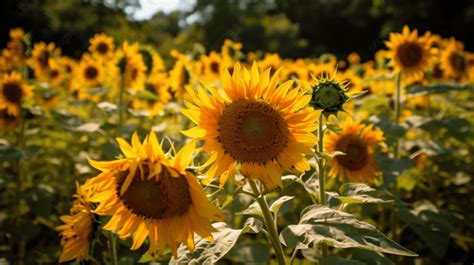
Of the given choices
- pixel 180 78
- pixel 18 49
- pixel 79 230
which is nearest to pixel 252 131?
pixel 79 230

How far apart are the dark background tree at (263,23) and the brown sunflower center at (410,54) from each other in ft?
30.1

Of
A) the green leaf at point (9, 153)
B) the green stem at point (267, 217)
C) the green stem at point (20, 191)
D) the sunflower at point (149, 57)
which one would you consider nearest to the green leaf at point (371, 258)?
the green stem at point (267, 217)

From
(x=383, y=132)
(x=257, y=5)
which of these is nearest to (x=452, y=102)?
(x=383, y=132)

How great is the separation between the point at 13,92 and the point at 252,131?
3068 mm

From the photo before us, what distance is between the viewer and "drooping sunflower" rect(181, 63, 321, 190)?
5.60ft

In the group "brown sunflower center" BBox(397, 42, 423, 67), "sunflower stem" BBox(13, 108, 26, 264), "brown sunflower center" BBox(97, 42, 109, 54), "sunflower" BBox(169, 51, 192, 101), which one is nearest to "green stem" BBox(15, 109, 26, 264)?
"sunflower stem" BBox(13, 108, 26, 264)

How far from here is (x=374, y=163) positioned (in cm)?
279

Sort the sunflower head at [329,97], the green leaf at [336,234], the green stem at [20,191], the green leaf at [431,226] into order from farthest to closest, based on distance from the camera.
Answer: the green stem at [20,191], the green leaf at [431,226], the sunflower head at [329,97], the green leaf at [336,234]

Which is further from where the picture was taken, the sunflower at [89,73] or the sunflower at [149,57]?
the sunflower at [89,73]

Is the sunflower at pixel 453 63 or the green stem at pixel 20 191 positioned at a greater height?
the sunflower at pixel 453 63

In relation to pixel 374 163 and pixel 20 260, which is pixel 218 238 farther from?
pixel 20 260

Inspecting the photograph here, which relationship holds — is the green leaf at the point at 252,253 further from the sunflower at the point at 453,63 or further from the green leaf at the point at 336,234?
the sunflower at the point at 453,63

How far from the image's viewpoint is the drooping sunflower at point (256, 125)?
1707 mm

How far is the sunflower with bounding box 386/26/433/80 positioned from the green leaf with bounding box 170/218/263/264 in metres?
2.36
